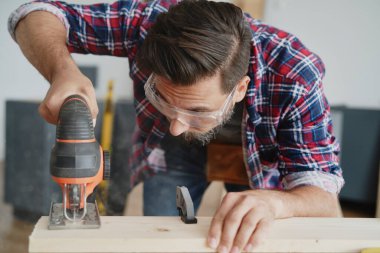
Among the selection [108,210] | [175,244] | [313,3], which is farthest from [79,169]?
[313,3]

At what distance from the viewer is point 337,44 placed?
3555 mm

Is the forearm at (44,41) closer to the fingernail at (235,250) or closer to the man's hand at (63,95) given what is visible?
the man's hand at (63,95)

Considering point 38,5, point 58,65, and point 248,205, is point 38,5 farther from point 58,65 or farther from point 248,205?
point 248,205

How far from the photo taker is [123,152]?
2.83 metres

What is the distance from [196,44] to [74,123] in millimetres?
443

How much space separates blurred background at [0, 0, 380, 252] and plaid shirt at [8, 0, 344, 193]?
717 millimetres

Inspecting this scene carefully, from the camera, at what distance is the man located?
96 cm

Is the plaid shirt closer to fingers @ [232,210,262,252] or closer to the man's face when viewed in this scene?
the man's face

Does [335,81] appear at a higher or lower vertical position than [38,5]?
lower

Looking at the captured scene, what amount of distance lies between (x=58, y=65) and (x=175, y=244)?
1.92 feet

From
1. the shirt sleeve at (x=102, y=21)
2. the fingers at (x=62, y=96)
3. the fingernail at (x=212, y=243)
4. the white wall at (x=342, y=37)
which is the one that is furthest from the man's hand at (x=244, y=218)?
the white wall at (x=342, y=37)

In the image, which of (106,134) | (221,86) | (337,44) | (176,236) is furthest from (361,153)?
(176,236)

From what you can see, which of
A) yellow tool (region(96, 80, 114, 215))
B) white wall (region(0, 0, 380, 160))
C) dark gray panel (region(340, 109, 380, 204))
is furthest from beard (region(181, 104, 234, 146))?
dark gray panel (region(340, 109, 380, 204))

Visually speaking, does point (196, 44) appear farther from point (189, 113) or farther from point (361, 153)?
point (361, 153)
